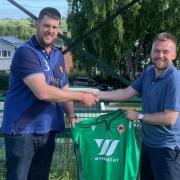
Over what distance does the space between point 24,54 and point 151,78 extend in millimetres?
1088

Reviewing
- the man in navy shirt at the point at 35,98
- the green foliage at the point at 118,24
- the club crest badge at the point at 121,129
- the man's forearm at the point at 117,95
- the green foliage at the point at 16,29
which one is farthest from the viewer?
the green foliage at the point at 16,29

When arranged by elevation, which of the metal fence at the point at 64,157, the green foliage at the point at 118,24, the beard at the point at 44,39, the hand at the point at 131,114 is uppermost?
the green foliage at the point at 118,24

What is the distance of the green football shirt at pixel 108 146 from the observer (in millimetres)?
4422

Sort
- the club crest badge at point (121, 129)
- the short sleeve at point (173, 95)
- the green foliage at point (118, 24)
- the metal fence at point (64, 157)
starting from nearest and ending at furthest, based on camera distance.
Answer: the short sleeve at point (173, 95) < the club crest badge at point (121, 129) < the metal fence at point (64, 157) < the green foliage at point (118, 24)

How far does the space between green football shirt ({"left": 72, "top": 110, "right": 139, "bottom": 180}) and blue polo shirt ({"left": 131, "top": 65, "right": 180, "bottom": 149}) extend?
24 cm

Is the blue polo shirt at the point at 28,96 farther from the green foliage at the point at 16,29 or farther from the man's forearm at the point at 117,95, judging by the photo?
the green foliage at the point at 16,29

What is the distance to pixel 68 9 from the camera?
125ft

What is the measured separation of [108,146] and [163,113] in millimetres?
678

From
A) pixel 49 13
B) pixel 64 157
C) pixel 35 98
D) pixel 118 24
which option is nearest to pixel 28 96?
pixel 35 98

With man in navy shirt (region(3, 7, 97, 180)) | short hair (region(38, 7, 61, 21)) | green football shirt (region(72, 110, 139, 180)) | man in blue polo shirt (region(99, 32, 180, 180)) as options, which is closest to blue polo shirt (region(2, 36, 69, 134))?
man in navy shirt (region(3, 7, 97, 180))

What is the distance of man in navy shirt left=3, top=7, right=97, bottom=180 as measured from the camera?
13.6ft

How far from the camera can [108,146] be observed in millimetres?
4438

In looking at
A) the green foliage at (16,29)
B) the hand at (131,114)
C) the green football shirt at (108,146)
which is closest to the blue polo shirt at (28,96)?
the green football shirt at (108,146)

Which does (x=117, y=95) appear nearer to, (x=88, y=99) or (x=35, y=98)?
(x=88, y=99)
